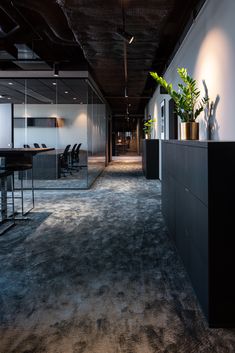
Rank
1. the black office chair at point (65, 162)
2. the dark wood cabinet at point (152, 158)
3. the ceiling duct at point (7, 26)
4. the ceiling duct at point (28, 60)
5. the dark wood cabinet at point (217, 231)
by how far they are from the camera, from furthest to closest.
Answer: the dark wood cabinet at point (152, 158), the black office chair at point (65, 162), the ceiling duct at point (28, 60), the ceiling duct at point (7, 26), the dark wood cabinet at point (217, 231)

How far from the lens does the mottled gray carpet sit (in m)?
1.91

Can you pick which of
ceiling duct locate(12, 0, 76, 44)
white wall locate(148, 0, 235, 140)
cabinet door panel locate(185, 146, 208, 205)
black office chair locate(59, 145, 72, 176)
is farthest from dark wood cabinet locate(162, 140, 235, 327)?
black office chair locate(59, 145, 72, 176)

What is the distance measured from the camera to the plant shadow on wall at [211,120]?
3646 millimetres

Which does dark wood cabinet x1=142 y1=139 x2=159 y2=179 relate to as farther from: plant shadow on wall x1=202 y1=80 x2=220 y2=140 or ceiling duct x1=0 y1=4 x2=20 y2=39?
plant shadow on wall x1=202 y1=80 x2=220 y2=140

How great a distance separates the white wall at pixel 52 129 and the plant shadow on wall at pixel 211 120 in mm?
4385

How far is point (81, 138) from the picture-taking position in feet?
26.7

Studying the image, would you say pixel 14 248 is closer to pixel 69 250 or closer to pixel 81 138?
pixel 69 250

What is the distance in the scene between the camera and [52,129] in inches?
314

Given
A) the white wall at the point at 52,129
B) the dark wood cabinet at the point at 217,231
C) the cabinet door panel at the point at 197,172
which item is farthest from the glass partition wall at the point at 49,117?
the dark wood cabinet at the point at 217,231

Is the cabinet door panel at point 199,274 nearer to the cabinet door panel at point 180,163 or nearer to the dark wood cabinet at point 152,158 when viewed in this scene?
the cabinet door panel at point 180,163

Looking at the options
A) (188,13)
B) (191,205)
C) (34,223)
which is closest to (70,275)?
(191,205)

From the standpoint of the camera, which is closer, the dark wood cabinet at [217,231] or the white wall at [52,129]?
the dark wood cabinet at [217,231]

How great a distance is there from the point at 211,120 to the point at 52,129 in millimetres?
4987

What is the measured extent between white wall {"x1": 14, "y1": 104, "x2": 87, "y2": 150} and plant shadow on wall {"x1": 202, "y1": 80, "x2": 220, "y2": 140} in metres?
4.39
